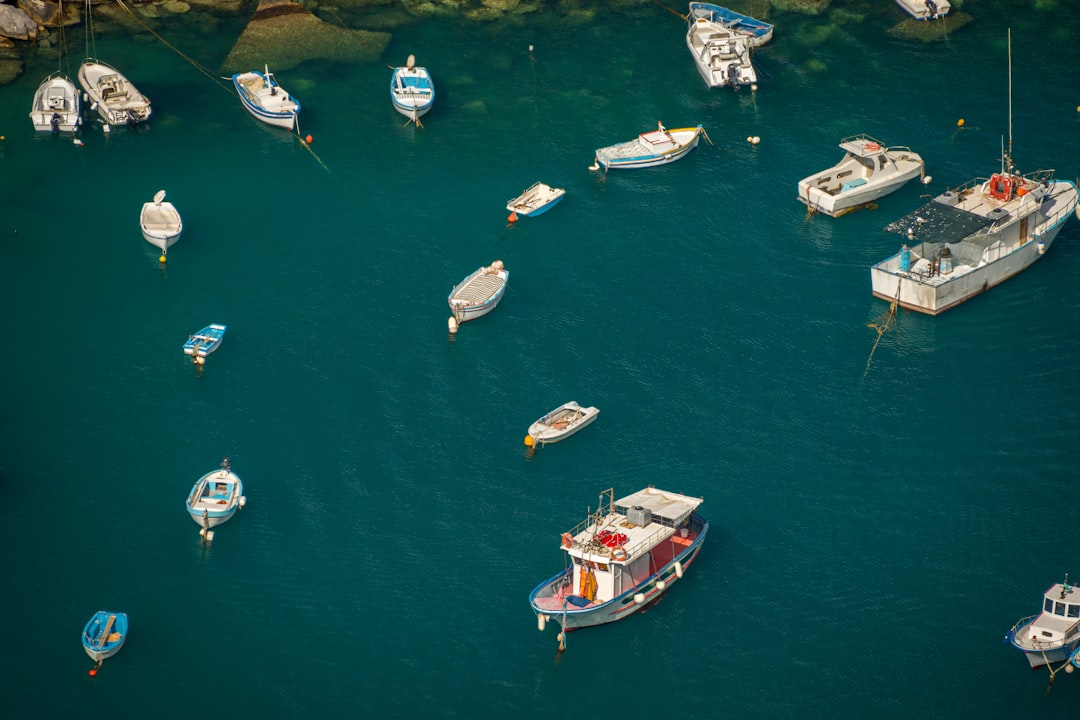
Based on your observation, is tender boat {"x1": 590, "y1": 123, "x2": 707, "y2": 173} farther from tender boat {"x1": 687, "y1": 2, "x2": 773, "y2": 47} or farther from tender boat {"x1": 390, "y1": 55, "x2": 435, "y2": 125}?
tender boat {"x1": 390, "y1": 55, "x2": 435, "y2": 125}

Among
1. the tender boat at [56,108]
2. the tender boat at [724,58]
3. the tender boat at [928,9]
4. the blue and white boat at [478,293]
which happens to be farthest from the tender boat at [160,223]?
the tender boat at [928,9]

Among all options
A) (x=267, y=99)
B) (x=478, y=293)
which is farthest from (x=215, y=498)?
(x=267, y=99)

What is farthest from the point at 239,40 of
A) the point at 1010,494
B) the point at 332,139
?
the point at 1010,494

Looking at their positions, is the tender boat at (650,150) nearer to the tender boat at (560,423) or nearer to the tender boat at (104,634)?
the tender boat at (560,423)

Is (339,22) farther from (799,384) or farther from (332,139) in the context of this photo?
(799,384)

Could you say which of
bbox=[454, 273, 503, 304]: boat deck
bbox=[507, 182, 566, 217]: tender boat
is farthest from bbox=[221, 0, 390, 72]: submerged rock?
bbox=[454, 273, 503, 304]: boat deck

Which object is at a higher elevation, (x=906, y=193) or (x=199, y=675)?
(x=906, y=193)

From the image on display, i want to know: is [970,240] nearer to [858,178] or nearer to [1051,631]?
[858,178]
